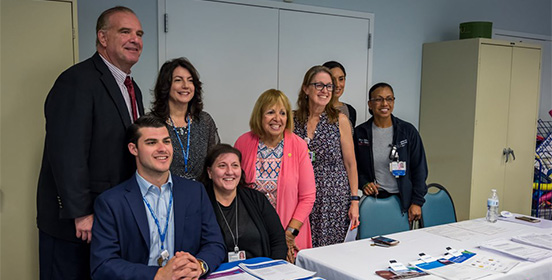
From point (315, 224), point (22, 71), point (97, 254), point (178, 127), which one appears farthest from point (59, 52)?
point (315, 224)

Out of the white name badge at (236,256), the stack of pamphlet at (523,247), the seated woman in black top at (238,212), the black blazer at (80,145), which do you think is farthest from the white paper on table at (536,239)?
the black blazer at (80,145)

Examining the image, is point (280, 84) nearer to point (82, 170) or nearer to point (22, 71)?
point (22, 71)

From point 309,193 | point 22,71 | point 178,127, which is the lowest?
point 309,193

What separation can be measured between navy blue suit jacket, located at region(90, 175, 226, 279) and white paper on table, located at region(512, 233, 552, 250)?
1617 mm

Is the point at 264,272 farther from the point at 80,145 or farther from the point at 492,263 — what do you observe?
the point at 492,263

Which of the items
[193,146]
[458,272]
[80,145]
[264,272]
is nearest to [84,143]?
[80,145]

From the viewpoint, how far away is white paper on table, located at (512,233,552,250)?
2.39 meters

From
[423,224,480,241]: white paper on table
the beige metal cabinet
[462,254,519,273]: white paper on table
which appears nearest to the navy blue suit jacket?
[462,254,519,273]: white paper on table

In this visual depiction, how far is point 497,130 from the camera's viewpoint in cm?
477

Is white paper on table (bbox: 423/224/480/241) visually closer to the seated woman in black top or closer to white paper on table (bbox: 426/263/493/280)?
white paper on table (bbox: 426/263/493/280)

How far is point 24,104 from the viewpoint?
251 centimetres

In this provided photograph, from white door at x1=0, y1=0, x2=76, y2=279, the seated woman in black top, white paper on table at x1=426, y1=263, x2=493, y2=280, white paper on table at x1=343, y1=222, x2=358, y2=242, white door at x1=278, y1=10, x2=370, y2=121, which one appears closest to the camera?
white paper on table at x1=426, y1=263, x2=493, y2=280

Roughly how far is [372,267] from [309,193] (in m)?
0.76

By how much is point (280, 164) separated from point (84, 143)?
1120 millimetres
